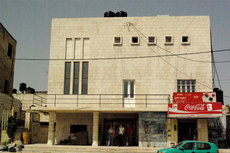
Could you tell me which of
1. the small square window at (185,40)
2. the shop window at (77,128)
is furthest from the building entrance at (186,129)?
the shop window at (77,128)

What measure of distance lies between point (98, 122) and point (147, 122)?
4255 millimetres

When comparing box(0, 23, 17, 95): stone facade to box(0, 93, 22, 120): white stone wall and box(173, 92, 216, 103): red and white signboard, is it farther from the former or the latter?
box(173, 92, 216, 103): red and white signboard

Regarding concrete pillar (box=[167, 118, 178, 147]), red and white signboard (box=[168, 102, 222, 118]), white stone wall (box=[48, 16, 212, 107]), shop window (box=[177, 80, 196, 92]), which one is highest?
white stone wall (box=[48, 16, 212, 107])

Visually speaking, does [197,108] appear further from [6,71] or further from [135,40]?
[6,71]

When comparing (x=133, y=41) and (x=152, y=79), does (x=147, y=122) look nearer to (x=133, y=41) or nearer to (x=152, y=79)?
(x=152, y=79)

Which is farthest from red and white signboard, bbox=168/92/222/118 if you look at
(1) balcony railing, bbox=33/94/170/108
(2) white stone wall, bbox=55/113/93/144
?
(2) white stone wall, bbox=55/113/93/144

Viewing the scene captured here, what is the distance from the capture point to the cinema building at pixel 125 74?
2584cm

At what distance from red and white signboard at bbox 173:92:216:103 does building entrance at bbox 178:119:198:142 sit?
2337mm

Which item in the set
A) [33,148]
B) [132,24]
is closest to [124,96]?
[132,24]

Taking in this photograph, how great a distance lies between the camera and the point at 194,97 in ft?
80.8

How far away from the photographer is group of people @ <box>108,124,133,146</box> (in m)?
25.4

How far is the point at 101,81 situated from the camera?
89.4 ft

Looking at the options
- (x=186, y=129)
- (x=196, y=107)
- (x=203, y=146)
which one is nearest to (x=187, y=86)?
(x=196, y=107)

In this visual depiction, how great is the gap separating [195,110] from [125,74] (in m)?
6.96
